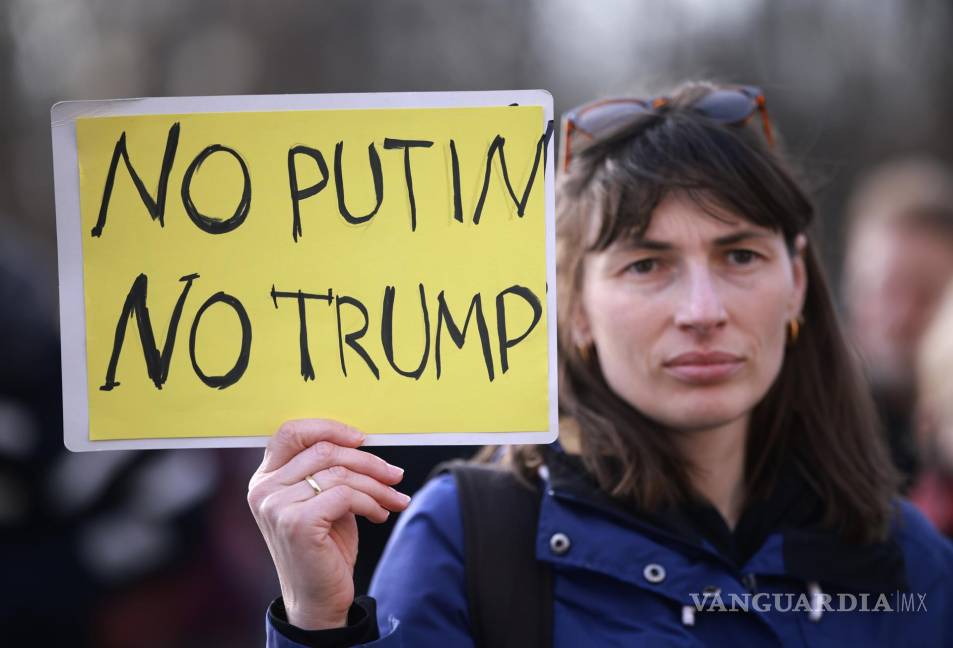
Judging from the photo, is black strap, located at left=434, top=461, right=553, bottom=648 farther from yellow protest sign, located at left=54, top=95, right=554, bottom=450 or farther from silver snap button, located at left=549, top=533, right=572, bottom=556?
yellow protest sign, located at left=54, top=95, right=554, bottom=450

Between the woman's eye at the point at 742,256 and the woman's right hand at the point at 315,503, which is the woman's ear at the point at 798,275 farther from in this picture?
the woman's right hand at the point at 315,503

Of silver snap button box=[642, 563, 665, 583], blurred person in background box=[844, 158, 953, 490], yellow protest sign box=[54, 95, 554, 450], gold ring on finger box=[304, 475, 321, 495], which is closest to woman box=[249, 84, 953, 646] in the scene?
silver snap button box=[642, 563, 665, 583]

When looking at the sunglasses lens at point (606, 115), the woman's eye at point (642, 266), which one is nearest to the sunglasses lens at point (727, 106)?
the sunglasses lens at point (606, 115)

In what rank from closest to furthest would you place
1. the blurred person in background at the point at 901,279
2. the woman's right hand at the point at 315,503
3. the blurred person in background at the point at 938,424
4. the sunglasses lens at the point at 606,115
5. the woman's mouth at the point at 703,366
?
the woman's right hand at the point at 315,503 → the woman's mouth at the point at 703,366 → the sunglasses lens at the point at 606,115 → the blurred person in background at the point at 938,424 → the blurred person in background at the point at 901,279

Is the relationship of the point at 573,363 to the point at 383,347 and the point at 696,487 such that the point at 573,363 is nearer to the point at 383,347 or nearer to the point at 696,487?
the point at 696,487

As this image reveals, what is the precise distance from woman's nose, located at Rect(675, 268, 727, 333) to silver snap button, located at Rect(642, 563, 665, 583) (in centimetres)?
43

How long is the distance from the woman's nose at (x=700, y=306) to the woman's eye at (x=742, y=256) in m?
0.10

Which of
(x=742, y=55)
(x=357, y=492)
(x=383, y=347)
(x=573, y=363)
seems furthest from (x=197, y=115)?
(x=742, y=55)

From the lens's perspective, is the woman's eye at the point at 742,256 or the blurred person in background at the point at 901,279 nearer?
the woman's eye at the point at 742,256

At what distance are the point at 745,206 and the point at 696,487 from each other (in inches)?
22.0

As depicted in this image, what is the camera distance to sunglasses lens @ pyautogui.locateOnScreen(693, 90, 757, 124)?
215cm

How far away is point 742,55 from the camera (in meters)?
15.9

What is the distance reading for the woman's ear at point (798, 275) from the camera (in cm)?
222

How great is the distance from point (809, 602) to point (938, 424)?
1.16 metres
